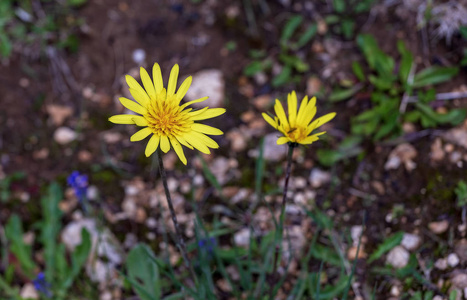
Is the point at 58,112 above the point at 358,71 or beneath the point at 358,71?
above

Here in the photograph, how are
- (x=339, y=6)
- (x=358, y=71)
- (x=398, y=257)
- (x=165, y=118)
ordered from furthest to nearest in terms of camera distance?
(x=339, y=6)
(x=358, y=71)
(x=398, y=257)
(x=165, y=118)

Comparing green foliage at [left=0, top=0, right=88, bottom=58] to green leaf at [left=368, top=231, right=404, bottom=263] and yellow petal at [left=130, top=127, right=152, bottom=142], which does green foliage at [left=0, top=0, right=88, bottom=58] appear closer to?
yellow petal at [left=130, top=127, right=152, bottom=142]

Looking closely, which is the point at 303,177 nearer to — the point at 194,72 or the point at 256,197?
the point at 256,197

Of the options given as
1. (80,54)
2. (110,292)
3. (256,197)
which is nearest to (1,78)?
(80,54)

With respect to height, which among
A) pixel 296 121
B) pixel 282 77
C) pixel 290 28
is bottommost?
pixel 296 121

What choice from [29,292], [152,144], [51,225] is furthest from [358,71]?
[29,292]

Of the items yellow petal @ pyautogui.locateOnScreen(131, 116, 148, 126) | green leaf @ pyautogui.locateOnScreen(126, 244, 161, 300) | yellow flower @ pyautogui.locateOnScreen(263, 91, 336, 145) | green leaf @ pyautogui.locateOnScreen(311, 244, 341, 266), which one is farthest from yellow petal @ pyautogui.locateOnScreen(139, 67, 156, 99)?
green leaf @ pyautogui.locateOnScreen(311, 244, 341, 266)

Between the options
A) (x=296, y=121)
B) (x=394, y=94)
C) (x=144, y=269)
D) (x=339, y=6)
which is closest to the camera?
(x=296, y=121)

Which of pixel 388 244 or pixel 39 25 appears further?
pixel 39 25

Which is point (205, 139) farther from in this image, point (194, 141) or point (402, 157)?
point (402, 157)
